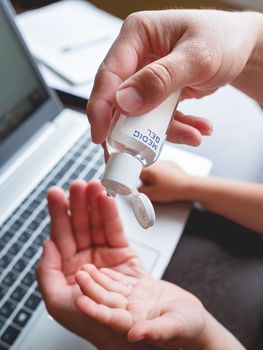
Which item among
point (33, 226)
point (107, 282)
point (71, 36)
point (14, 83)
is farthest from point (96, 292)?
point (71, 36)

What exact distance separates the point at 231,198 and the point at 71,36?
16.9 inches

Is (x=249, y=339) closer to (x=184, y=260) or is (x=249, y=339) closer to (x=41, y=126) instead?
(x=184, y=260)

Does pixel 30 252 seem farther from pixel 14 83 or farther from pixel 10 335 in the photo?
pixel 14 83

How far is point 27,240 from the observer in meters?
0.44

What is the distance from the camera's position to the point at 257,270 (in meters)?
0.45

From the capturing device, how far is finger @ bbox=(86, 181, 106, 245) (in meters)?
0.43

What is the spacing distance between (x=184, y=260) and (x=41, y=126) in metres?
0.26

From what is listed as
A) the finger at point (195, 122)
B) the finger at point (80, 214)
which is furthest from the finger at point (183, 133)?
the finger at point (80, 214)

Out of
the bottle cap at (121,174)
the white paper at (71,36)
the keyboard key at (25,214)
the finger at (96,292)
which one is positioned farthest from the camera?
the white paper at (71,36)

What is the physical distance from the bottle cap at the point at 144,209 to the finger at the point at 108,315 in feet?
0.38

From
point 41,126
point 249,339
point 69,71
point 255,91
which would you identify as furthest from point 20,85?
point 249,339

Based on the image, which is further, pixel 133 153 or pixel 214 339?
pixel 214 339

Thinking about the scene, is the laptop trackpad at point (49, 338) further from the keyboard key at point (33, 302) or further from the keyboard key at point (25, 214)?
the keyboard key at point (25, 214)

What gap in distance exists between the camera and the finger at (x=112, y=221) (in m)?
0.43
